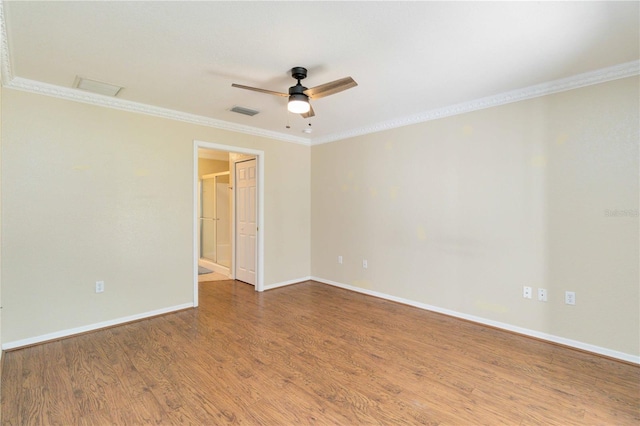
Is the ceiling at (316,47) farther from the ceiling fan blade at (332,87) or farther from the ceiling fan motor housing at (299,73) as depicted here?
the ceiling fan blade at (332,87)

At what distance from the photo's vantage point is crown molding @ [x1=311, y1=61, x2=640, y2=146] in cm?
259

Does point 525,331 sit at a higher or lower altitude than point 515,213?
lower

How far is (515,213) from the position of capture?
125 inches

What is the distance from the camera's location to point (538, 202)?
Answer: 3.02m

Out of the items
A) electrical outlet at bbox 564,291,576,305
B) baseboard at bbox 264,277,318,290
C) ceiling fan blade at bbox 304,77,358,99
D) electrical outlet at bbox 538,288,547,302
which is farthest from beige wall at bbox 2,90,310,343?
electrical outlet at bbox 564,291,576,305

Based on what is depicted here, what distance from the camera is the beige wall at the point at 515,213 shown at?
2.64 m

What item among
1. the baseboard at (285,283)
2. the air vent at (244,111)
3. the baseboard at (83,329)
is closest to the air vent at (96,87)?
the air vent at (244,111)

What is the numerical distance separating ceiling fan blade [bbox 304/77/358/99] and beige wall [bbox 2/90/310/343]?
84.1 inches

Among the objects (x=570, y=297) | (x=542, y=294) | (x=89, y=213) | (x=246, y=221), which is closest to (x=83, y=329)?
(x=89, y=213)

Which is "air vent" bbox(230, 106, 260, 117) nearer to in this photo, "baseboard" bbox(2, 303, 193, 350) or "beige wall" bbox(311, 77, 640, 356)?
"beige wall" bbox(311, 77, 640, 356)

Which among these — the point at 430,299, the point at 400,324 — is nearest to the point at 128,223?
the point at 400,324

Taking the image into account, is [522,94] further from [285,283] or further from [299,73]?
[285,283]

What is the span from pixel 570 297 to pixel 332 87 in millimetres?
2904

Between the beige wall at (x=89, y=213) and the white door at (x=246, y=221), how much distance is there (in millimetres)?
920
